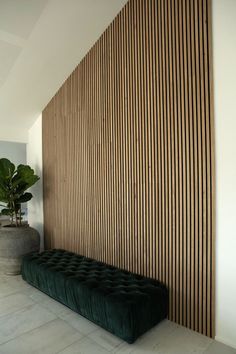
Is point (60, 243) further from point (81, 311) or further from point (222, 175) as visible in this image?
point (222, 175)

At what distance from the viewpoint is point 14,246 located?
3914 millimetres

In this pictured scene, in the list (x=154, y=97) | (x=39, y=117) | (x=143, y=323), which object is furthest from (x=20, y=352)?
(x=39, y=117)

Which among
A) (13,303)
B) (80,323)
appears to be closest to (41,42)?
(13,303)

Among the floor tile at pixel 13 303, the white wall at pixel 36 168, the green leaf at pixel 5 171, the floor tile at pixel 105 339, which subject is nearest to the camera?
the floor tile at pixel 105 339

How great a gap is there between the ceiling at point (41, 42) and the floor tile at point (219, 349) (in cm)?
389

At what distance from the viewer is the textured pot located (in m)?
3.91

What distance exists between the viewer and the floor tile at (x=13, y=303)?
2.94 metres

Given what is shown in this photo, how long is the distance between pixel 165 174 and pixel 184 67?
1.14 metres

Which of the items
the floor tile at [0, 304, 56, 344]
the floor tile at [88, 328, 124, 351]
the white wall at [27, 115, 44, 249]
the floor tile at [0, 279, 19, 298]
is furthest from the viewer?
the white wall at [27, 115, 44, 249]

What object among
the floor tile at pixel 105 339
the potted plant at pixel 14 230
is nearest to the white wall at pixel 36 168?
the potted plant at pixel 14 230

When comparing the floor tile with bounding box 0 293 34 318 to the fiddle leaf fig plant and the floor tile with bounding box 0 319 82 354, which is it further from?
the fiddle leaf fig plant

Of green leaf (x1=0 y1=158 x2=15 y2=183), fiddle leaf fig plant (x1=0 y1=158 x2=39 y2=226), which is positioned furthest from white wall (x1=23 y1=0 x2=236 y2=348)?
green leaf (x1=0 y1=158 x2=15 y2=183)

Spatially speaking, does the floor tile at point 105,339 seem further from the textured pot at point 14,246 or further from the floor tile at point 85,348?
the textured pot at point 14,246

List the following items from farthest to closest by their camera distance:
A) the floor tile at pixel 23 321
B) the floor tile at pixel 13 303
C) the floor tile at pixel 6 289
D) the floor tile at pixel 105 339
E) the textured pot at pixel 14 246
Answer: the textured pot at pixel 14 246 → the floor tile at pixel 6 289 → the floor tile at pixel 13 303 → the floor tile at pixel 23 321 → the floor tile at pixel 105 339
